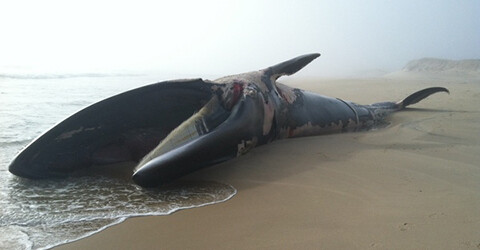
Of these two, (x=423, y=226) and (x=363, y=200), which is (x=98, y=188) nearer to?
(x=363, y=200)

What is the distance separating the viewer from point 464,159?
141 inches

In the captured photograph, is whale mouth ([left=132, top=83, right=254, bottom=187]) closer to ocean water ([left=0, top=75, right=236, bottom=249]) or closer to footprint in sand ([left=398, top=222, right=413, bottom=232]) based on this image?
ocean water ([left=0, top=75, right=236, bottom=249])

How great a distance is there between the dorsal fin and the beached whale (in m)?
0.13

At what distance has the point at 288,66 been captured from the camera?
447 centimetres

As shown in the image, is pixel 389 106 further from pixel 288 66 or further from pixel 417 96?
pixel 288 66

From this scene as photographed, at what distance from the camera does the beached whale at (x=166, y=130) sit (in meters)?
2.89

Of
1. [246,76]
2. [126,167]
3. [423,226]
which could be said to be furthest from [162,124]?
[423,226]

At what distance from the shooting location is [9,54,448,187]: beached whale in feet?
9.47

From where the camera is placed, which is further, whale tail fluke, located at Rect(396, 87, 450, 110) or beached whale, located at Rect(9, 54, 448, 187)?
whale tail fluke, located at Rect(396, 87, 450, 110)

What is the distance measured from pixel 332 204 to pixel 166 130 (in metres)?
1.87

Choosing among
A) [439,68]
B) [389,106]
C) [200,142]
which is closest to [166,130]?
[200,142]

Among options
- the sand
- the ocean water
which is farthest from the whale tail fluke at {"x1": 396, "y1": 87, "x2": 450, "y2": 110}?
the ocean water

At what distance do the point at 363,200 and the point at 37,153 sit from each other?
2499 mm

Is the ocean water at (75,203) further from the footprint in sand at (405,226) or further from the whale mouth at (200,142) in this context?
the footprint in sand at (405,226)
